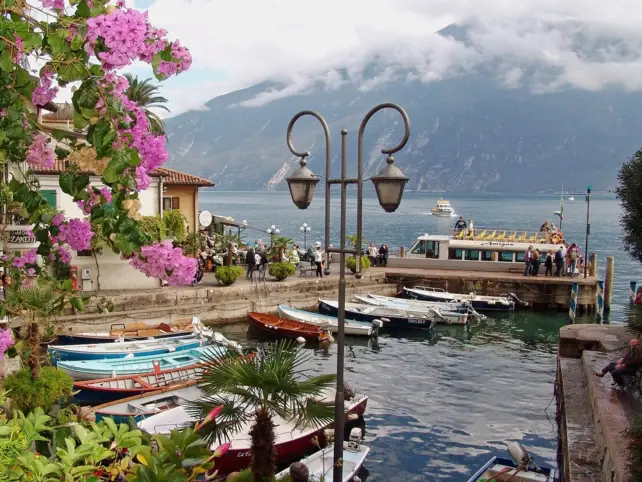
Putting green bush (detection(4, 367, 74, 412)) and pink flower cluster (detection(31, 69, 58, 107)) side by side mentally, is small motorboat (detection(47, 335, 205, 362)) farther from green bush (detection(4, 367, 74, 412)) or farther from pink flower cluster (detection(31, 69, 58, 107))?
pink flower cluster (detection(31, 69, 58, 107))

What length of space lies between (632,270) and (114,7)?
229 feet

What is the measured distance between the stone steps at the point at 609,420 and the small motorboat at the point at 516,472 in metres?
1.54

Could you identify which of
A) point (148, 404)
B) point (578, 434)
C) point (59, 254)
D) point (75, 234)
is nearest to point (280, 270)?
point (148, 404)

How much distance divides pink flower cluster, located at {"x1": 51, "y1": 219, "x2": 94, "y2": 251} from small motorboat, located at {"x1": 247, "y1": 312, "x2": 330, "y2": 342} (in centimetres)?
2477

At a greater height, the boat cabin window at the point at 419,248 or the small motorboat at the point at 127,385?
the boat cabin window at the point at 419,248

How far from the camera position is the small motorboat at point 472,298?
38000mm

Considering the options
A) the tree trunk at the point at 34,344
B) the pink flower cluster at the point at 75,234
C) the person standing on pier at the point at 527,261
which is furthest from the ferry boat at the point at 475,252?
the pink flower cluster at the point at 75,234

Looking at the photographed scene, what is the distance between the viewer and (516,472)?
1486cm

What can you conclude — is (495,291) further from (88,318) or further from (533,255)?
(88,318)

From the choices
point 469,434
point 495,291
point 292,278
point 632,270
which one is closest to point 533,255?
point 495,291

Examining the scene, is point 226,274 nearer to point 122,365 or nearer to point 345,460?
point 122,365

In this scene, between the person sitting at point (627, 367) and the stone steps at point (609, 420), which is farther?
the person sitting at point (627, 367)

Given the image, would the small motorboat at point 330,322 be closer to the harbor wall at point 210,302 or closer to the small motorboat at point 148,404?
the harbor wall at point 210,302

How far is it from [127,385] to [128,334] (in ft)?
19.2
